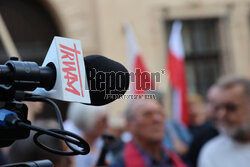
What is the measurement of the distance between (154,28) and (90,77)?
7887mm

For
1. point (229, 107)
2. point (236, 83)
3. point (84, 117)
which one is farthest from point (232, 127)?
point (84, 117)

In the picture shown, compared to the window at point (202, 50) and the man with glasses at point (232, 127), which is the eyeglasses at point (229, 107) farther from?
the window at point (202, 50)

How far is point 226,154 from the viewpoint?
2730mm

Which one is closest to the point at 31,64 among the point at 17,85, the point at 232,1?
the point at 17,85

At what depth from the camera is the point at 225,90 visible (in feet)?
9.76

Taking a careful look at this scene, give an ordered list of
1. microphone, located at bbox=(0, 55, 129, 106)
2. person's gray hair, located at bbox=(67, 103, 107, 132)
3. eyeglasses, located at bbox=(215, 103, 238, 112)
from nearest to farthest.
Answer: microphone, located at bbox=(0, 55, 129, 106)
eyeglasses, located at bbox=(215, 103, 238, 112)
person's gray hair, located at bbox=(67, 103, 107, 132)

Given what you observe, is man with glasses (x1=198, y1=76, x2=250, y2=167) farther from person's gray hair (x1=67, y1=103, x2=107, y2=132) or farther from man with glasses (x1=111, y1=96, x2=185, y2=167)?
person's gray hair (x1=67, y1=103, x2=107, y2=132)

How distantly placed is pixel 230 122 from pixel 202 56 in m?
6.89

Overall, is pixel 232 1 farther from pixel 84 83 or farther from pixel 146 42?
pixel 84 83

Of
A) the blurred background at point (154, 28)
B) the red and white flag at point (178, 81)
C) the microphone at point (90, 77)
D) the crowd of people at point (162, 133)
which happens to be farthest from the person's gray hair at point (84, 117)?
the blurred background at point (154, 28)

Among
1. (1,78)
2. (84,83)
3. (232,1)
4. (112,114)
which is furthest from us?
(232,1)

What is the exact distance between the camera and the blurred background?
27.5ft

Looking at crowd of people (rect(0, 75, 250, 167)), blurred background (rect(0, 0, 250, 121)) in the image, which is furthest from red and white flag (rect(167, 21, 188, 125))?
blurred background (rect(0, 0, 250, 121))

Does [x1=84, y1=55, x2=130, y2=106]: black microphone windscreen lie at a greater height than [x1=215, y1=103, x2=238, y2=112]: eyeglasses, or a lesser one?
greater
